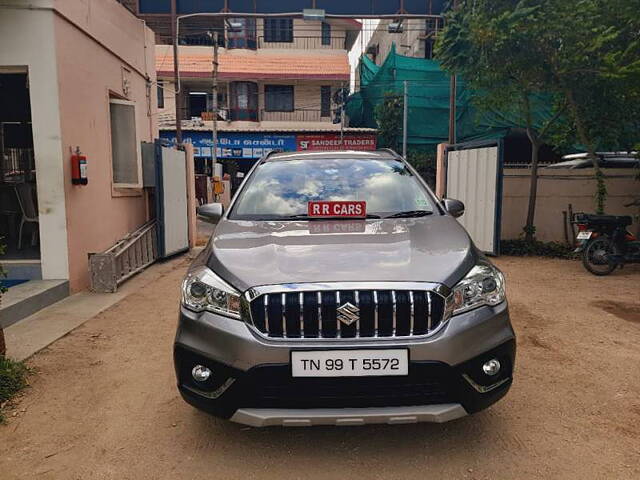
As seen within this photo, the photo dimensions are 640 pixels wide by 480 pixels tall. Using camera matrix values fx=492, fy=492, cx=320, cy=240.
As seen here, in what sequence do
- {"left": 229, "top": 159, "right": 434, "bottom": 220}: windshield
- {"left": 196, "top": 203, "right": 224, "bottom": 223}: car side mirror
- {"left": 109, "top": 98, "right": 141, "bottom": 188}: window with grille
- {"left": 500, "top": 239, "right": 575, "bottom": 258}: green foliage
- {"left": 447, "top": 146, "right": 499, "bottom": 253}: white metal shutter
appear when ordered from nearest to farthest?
{"left": 229, "top": 159, "right": 434, "bottom": 220}: windshield → {"left": 196, "top": 203, "right": 224, "bottom": 223}: car side mirror → {"left": 109, "top": 98, "right": 141, "bottom": 188}: window with grille → {"left": 447, "top": 146, "right": 499, "bottom": 253}: white metal shutter → {"left": 500, "top": 239, "right": 575, "bottom": 258}: green foliage

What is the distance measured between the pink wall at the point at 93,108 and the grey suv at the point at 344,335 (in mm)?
4116

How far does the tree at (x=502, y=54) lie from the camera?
7.37 metres

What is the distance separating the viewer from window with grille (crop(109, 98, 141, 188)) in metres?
7.36

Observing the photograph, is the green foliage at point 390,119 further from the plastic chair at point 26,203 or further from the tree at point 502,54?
the plastic chair at point 26,203

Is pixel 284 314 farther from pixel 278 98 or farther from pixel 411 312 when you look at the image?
pixel 278 98

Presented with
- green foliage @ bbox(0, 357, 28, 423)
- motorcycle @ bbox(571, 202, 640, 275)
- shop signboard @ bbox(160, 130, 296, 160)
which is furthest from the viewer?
shop signboard @ bbox(160, 130, 296, 160)

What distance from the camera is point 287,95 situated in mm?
22922

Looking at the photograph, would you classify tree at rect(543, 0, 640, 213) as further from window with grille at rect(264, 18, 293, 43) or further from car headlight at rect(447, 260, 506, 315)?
window with grille at rect(264, 18, 293, 43)

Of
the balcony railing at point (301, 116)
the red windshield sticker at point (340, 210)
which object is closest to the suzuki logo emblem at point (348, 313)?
the red windshield sticker at point (340, 210)

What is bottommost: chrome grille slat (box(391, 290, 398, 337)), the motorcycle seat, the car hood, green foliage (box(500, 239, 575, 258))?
green foliage (box(500, 239, 575, 258))

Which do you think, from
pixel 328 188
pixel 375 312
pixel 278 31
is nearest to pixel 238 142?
pixel 278 31

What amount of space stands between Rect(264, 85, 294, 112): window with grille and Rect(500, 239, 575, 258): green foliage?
15.9 metres

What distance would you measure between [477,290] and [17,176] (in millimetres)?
9094

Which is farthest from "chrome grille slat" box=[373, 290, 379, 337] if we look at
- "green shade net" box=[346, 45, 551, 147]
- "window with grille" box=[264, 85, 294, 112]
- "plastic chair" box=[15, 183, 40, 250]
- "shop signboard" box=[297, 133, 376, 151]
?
"window with grille" box=[264, 85, 294, 112]
